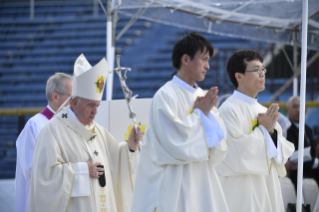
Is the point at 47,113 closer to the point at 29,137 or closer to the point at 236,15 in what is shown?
the point at 29,137

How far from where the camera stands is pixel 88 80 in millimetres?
3277

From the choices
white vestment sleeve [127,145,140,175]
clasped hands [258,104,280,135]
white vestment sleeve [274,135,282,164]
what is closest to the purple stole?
white vestment sleeve [127,145,140,175]

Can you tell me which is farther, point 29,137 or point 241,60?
point 29,137

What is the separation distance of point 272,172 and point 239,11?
3.06 m

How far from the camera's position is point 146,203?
247 cm

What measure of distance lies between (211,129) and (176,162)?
0.26 m

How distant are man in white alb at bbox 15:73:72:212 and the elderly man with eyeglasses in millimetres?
1511

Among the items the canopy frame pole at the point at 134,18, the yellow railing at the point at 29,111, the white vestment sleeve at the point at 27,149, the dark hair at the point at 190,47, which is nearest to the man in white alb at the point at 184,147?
the dark hair at the point at 190,47

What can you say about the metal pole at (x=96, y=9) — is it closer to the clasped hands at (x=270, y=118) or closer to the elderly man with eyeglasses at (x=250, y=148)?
the elderly man with eyeglasses at (x=250, y=148)

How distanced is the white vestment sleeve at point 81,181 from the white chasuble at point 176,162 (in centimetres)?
69

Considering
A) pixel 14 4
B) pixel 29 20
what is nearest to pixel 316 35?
pixel 29 20

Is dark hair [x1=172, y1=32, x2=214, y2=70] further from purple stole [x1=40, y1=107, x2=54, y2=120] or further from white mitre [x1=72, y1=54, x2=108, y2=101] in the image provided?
purple stole [x1=40, y1=107, x2=54, y2=120]

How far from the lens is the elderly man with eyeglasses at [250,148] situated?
3025mm

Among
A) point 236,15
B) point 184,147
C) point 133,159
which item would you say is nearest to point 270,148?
point 184,147
